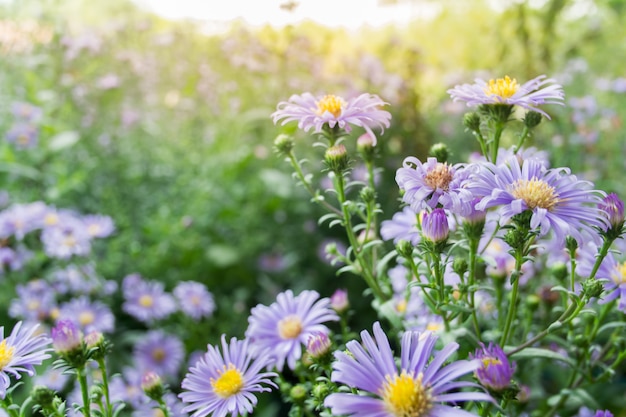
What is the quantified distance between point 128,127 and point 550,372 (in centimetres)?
184

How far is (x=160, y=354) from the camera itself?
1.58m

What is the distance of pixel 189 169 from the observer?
2.19 m

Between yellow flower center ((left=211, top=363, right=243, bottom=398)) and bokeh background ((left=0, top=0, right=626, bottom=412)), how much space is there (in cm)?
92

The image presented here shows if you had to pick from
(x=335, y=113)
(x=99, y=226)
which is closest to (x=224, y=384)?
(x=335, y=113)

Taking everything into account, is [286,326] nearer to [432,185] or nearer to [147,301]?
[432,185]

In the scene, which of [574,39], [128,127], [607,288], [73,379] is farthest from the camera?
[574,39]

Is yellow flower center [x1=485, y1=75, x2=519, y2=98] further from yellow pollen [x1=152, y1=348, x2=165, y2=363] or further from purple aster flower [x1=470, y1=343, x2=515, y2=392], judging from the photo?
yellow pollen [x1=152, y1=348, x2=165, y2=363]

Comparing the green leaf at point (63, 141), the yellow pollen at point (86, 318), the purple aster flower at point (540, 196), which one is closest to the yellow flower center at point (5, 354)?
the purple aster flower at point (540, 196)

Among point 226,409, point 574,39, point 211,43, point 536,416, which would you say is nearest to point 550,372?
point 536,416

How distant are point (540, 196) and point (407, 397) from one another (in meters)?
0.28

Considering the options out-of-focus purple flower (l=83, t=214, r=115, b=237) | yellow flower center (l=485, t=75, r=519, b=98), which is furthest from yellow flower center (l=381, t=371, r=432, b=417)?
out-of-focus purple flower (l=83, t=214, r=115, b=237)

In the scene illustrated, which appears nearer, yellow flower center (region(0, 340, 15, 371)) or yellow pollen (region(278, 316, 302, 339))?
yellow flower center (region(0, 340, 15, 371))

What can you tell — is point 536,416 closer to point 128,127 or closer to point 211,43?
point 128,127

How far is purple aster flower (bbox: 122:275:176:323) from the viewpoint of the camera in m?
1.61
